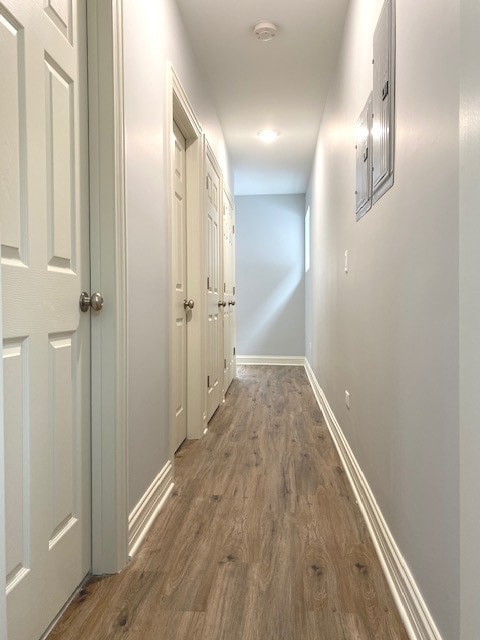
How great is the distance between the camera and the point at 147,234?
1.79 m

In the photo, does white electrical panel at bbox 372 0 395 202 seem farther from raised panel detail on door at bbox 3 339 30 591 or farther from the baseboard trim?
the baseboard trim

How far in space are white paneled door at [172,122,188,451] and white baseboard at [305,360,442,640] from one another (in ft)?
3.47

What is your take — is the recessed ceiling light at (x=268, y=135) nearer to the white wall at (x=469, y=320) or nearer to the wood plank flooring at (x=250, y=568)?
the wood plank flooring at (x=250, y=568)

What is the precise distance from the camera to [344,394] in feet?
8.38

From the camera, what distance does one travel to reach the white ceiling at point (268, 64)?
2514 mm

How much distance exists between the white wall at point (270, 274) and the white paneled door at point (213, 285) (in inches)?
115

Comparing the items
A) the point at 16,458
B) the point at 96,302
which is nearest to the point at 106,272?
the point at 96,302

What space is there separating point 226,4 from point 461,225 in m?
2.28

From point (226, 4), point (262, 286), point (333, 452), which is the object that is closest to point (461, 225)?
point (333, 452)

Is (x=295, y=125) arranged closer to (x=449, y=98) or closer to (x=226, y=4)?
(x=226, y=4)

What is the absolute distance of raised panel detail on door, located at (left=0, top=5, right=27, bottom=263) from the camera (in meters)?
0.97

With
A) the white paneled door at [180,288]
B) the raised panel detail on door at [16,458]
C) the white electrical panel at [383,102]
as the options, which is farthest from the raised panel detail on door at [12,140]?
the white paneled door at [180,288]

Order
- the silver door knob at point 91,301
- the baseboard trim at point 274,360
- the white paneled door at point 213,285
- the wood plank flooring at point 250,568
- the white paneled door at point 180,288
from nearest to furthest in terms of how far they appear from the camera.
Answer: the wood plank flooring at point 250,568, the silver door knob at point 91,301, the white paneled door at point 180,288, the white paneled door at point 213,285, the baseboard trim at point 274,360

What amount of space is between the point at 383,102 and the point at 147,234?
3.22 ft
